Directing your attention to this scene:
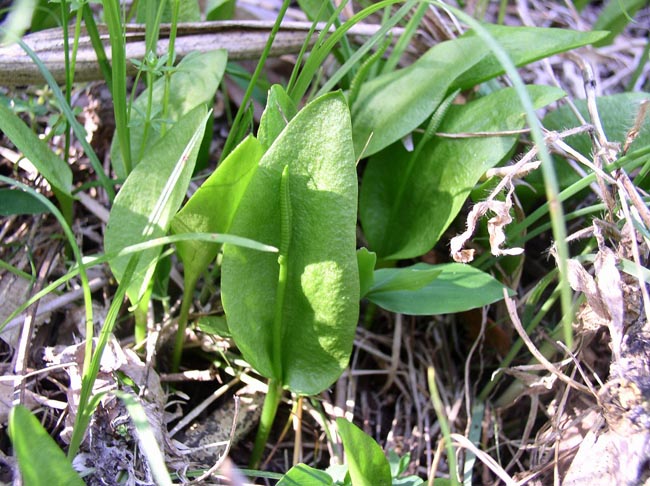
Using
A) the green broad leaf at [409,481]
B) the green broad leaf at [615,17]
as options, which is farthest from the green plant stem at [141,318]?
the green broad leaf at [615,17]

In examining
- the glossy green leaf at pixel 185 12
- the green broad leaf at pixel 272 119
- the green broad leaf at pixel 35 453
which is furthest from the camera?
the glossy green leaf at pixel 185 12

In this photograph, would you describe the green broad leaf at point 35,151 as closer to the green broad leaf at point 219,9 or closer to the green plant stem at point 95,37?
the green plant stem at point 95,37

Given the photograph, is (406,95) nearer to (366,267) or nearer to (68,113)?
(366,267)

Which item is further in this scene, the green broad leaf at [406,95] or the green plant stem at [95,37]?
the green broad leaf at [406,95]

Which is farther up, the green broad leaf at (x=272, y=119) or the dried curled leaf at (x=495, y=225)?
the green broad leaf at (x=272, y=119)

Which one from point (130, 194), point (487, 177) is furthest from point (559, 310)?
point (130, 194)

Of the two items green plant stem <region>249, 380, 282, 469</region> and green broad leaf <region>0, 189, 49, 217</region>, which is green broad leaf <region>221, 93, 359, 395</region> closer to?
green plant stem <region>249, 380, 282, 469</region>
